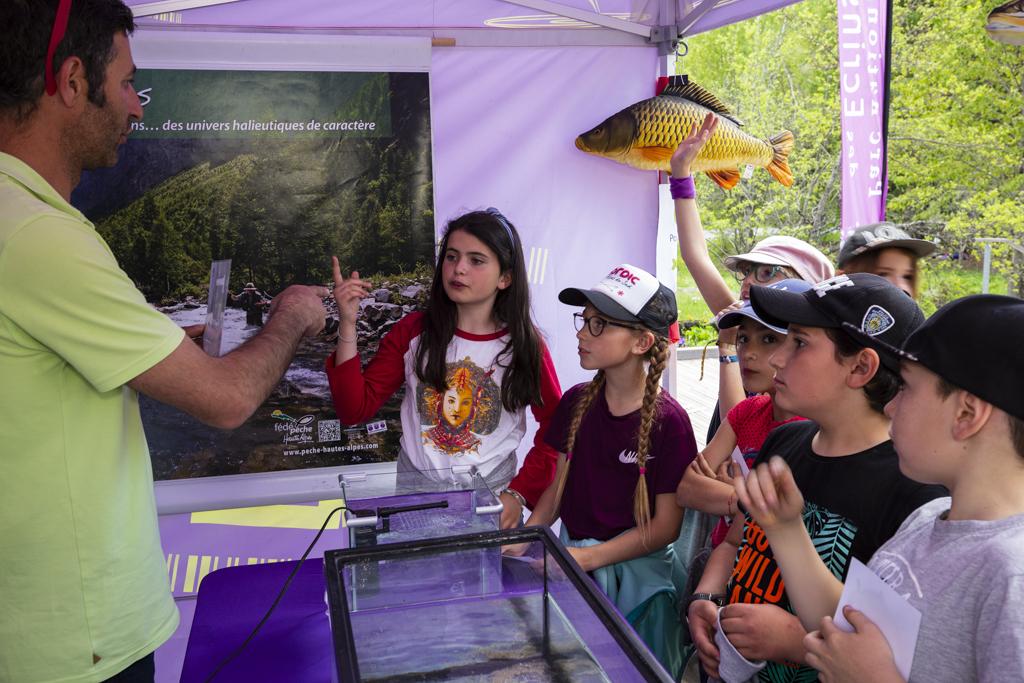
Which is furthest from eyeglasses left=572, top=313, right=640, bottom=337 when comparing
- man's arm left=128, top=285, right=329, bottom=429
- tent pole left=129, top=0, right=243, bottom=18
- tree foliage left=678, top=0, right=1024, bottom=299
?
tree foliage left=678, top=0, right=1024, bottom=299

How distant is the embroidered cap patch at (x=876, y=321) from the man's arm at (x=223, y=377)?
3.81 feet

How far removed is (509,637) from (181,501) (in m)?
2.61

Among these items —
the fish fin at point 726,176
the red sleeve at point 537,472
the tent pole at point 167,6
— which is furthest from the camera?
the fish fin at point 726,176

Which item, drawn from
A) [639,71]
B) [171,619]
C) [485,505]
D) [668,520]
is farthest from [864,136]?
[171,619]

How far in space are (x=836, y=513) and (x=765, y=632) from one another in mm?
273

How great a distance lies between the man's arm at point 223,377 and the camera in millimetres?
1409

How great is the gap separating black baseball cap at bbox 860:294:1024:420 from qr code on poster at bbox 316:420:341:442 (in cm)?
267

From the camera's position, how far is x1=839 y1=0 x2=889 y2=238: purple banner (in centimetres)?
326

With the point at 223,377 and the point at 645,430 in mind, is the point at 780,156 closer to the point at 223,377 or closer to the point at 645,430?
the point at 645,430

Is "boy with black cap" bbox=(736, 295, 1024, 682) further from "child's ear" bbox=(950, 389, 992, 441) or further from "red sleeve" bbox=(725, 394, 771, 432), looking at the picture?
"red sleeve" bbox=(725, 394, 771, 432)

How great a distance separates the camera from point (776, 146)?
12.2 ft

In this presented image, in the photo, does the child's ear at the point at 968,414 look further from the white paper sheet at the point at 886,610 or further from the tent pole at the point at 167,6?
the tent pole at the point at 167,6

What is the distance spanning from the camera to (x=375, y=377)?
282cm

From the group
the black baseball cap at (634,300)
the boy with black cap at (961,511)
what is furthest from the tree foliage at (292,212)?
the boy with black cap at (961,511)
